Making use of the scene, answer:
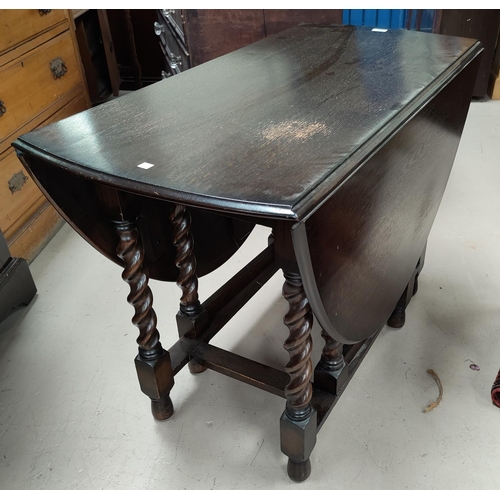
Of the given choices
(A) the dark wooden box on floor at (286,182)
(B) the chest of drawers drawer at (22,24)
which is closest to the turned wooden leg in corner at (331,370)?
(A) the dark wooden box on floor at (286,182)

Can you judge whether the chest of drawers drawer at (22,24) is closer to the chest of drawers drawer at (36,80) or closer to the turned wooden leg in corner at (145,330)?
the chest of drawers drawer at (36,80)

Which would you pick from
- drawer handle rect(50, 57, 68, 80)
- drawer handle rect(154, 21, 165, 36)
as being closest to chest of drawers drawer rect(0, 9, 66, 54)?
drawer handle rect(50, 57, 68, 80)

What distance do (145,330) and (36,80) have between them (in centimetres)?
141

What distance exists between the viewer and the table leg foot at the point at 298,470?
4.14 feet

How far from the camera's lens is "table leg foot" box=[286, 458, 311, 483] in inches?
49.7

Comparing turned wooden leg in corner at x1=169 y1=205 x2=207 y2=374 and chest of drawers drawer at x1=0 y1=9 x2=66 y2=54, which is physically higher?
chest of drawers drawer at x1=0 y1=9 x2=66 y2=54

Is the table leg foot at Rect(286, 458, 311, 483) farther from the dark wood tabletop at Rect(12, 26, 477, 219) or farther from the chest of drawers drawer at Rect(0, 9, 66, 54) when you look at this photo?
the chest of drawers drawer at Rect(0, 9, 66, 54)

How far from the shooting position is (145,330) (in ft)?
4.30

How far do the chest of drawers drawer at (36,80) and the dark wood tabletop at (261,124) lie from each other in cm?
94

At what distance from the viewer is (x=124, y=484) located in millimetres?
1291

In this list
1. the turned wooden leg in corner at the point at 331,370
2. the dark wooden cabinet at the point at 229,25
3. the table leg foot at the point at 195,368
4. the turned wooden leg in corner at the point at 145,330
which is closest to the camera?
the turned wooden leg in corner at the point at 145,330

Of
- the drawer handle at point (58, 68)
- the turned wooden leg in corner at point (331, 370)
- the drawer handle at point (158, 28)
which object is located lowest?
the turned wooden leg in corner at point (331, 370)

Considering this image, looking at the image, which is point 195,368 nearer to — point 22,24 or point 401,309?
point 401,309

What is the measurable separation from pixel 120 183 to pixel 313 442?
0.73 meters
